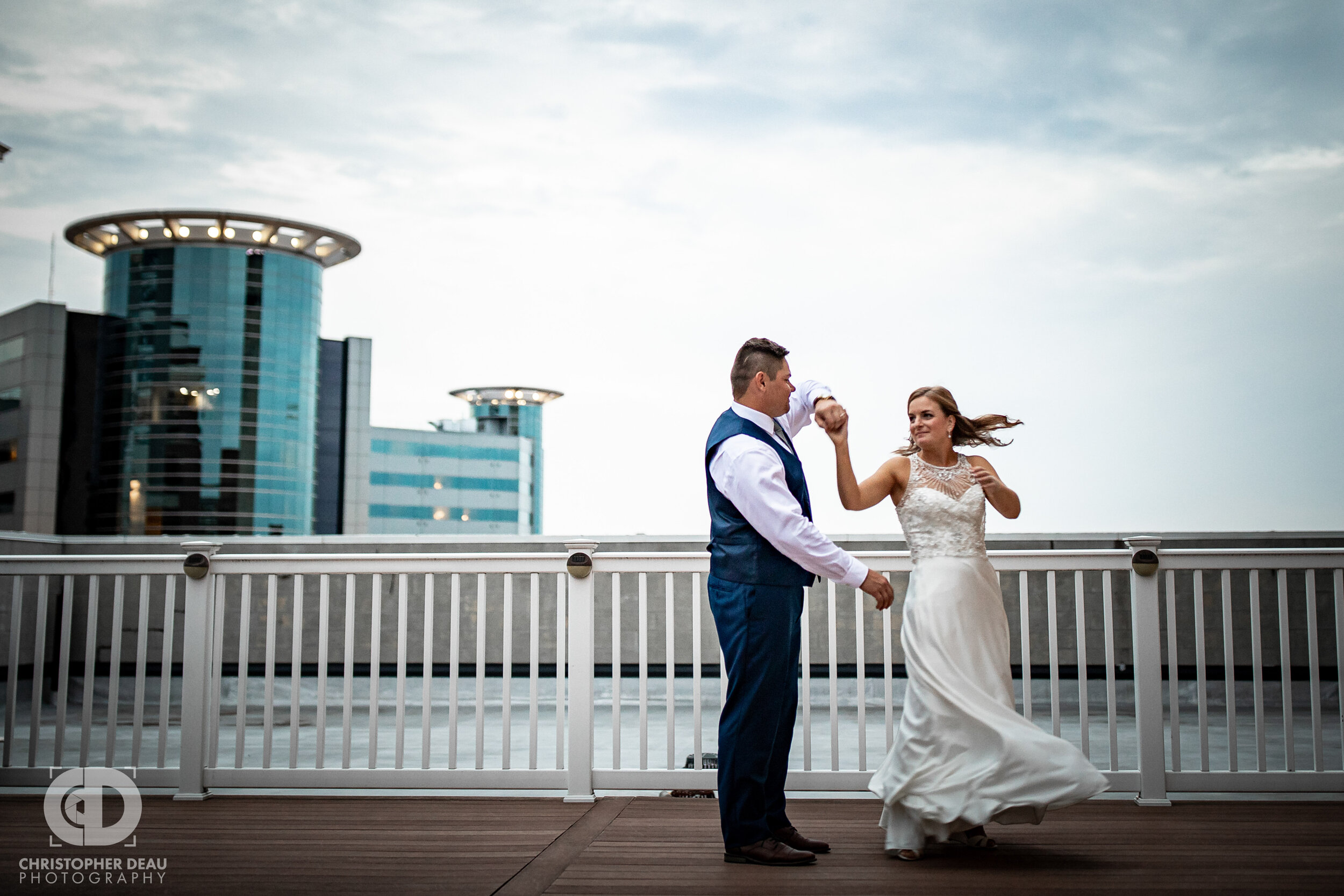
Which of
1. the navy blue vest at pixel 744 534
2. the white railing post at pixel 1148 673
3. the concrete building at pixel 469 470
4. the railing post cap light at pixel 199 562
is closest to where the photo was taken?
the navy blue vest at pixel 744 534

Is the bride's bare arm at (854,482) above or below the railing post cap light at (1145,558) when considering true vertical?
above

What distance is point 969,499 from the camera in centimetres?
262

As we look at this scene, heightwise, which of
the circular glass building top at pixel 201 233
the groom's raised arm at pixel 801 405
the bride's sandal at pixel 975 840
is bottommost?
A: the bride's sandal at pixel 975 840

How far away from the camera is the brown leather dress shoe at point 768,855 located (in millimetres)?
2369

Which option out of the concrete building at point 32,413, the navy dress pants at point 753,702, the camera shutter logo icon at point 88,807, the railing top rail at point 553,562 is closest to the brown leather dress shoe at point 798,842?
the navy dress pants at point 753,702

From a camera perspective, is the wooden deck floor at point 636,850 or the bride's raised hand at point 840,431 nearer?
the wooden deck floor at point 636,850

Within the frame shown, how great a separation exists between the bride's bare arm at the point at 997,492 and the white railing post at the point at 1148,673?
2.56 feet

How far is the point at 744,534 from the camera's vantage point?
2436 mm

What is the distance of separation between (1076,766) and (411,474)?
206ft

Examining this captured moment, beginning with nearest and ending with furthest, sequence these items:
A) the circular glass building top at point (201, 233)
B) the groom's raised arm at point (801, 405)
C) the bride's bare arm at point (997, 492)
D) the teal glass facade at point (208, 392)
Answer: the bride's bare arm at point (997, 492), the groom's raised arm at point (801, 405), the teal glass facade at point (208, 392), the circular glass building top at point (201, 233)

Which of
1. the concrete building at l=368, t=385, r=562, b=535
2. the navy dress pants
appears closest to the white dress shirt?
the navy dress pants

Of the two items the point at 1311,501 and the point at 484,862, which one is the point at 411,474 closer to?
the point at 1311,501

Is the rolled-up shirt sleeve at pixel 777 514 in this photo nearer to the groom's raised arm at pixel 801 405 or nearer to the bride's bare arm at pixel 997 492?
the groom's raised arm at pixel 801 405

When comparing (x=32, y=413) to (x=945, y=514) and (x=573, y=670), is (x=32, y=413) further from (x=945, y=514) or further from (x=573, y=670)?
(x=945, y=514)
